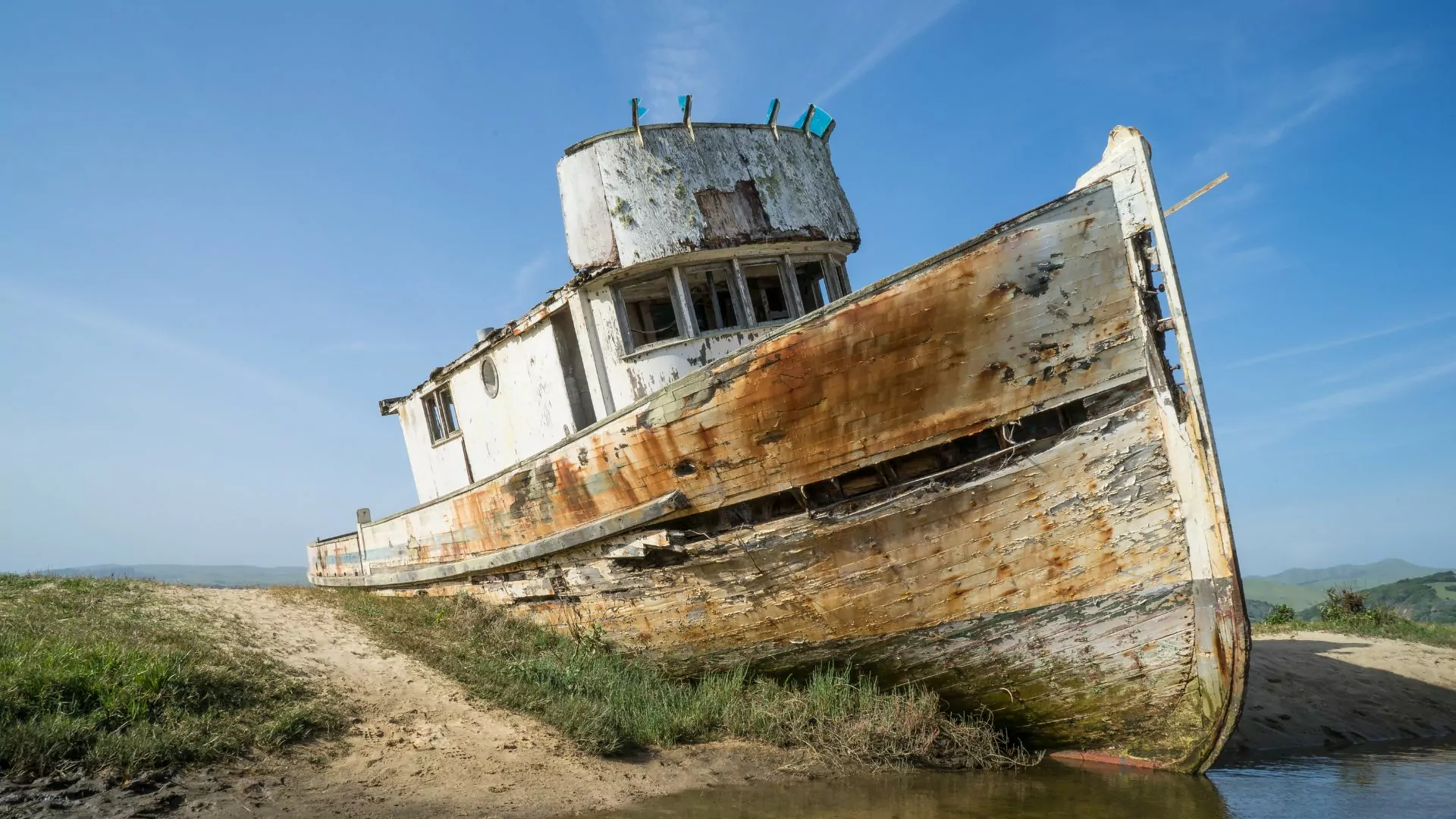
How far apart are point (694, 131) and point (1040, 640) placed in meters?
5.00

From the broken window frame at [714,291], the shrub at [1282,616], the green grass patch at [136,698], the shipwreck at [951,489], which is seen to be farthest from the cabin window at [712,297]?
the shrub at [1282,616]

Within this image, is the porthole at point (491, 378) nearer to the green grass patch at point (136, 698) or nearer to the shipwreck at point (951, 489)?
the shipwreck at point (951, 489)

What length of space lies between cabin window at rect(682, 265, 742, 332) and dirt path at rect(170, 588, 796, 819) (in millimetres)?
3367

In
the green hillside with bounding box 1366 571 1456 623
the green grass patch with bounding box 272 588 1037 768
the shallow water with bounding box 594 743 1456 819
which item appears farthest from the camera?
the green hillside with bounding box 1366 571 1456 623

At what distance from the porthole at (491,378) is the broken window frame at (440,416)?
2.77 ft

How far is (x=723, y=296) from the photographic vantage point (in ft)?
26.6

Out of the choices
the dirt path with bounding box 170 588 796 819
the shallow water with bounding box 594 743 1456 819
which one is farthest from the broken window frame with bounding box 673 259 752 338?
the shallow water with bounding box 594 743 1456 819

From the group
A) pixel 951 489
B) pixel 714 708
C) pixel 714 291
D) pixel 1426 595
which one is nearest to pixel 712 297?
pixel 714 291

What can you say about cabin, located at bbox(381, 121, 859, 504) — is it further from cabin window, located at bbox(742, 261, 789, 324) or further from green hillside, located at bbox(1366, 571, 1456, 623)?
green hillside, located at bbox(1366, 571, 1456, 623)

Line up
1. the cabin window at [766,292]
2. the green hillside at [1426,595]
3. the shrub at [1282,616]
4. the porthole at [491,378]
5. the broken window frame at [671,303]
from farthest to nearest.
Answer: the green hillside at [1426,595] < the shrub at [1282,616] < the porthole at [491,378] < the cabin window at [766,292] < the broken window frame at [671,303]

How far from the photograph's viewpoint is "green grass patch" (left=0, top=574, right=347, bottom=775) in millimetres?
4617

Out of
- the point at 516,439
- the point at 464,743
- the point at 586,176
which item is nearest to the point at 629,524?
the point at 464,743

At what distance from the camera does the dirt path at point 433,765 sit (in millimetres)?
4637

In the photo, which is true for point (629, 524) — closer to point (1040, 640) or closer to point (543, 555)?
point (543, 555)
